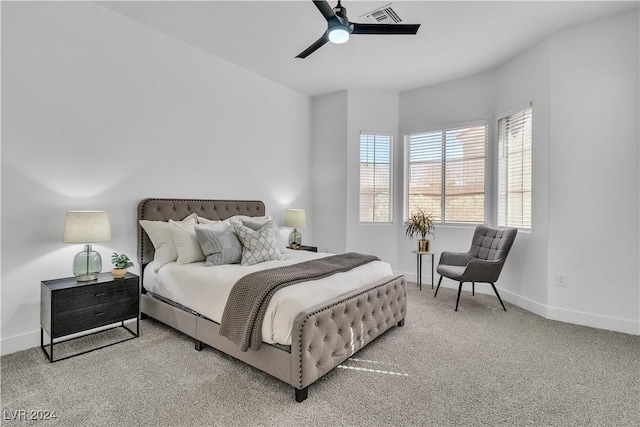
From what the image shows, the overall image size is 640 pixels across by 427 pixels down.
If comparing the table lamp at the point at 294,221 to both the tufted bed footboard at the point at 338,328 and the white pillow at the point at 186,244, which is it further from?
the tufted bed footboard at the point at 338,328

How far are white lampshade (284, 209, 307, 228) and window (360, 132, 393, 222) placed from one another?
1.09 metres

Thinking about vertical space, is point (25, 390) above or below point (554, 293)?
below

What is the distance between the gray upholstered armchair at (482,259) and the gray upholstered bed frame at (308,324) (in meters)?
0.99

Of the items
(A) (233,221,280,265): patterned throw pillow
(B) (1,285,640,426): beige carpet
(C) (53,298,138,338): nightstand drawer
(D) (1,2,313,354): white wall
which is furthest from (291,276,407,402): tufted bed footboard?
(D) (1,2,313,354): white wall

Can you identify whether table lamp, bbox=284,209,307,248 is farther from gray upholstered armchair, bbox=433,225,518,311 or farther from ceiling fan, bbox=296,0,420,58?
ceiling fan, bbox=296,0,420,58

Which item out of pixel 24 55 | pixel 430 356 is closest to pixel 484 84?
pixel 430 356

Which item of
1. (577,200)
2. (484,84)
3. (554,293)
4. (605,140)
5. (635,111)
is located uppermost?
(484,84)

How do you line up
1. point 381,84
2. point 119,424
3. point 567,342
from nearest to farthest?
point 119,424 < point 567,342 < point 381,84

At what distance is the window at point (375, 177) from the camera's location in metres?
5.44

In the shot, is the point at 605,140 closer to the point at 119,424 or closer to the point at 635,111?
the point at 635,111

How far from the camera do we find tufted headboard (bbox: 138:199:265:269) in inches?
136

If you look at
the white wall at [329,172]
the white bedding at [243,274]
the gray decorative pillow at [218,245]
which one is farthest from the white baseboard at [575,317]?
the gray decorative pillow at [218,245]

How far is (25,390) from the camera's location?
2156mm

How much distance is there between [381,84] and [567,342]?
13.3 ft
